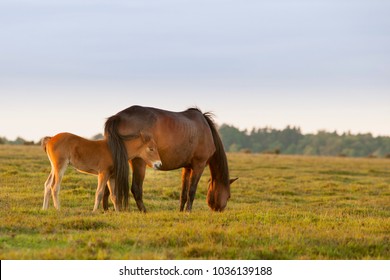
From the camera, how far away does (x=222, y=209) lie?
15664 mm

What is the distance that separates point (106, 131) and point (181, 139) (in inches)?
70.7

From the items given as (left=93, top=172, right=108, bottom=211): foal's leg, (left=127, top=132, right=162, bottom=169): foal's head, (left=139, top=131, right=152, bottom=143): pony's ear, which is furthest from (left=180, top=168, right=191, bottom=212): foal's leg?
(left=93, top=172, right=108, bottom=211): foal's leg

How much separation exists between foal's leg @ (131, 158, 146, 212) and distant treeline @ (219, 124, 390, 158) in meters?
84.1

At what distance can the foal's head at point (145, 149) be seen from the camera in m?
13.7

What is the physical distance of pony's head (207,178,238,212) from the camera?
1565cm

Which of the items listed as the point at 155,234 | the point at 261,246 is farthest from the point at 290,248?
the point at 155,234

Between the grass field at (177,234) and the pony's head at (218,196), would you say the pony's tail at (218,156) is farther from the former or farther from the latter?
the grass field at (177,234)

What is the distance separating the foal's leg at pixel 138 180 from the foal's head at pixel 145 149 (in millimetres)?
356

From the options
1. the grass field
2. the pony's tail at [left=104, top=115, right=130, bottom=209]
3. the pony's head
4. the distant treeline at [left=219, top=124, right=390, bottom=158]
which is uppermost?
the distant treeline at [left=219, top=124, right=390, bottom=158]

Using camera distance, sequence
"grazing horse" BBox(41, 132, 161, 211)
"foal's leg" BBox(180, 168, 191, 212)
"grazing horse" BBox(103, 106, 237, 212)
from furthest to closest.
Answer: "foal's leg" BBox(180, 168, 191, 212) → "grazing horse" BBox(103, 106, 237, 212) → "grazing horse" BBox(41, 132, 161, 211)

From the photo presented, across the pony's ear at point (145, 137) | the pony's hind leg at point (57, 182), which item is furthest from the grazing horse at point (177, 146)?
the pony's hind leg at point (57, 182)

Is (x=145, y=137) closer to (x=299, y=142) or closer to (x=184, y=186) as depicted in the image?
(x=184, y=186)

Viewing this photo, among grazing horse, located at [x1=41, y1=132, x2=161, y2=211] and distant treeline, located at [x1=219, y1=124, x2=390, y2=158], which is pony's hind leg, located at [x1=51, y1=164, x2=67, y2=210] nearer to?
grazing horse, located at [x1=41, y1=132, x2=161, y2=211]
